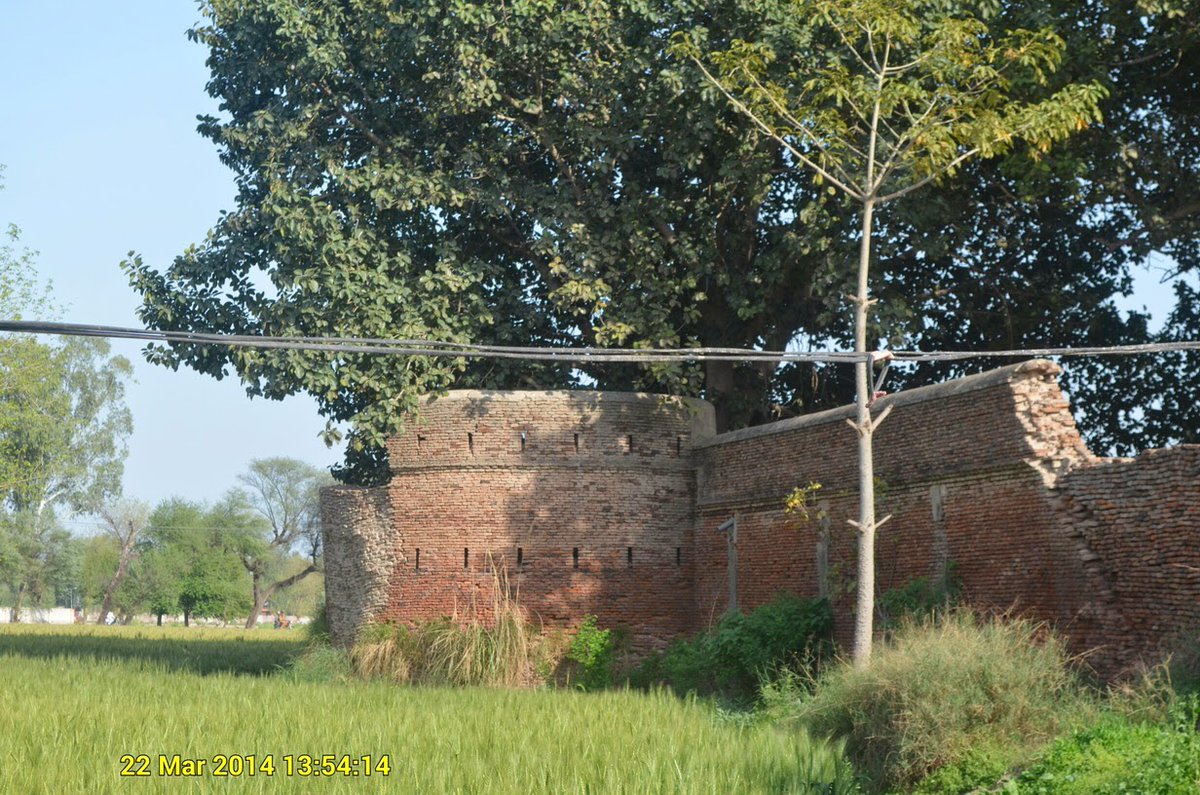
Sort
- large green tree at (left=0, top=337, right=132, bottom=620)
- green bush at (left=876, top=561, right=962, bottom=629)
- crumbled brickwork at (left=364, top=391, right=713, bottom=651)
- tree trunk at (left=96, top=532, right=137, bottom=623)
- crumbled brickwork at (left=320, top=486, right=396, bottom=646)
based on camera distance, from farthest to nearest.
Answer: tree trunk at (left=96, top=532, right=137, bottom=623)
large green tree at (left=0, top=337, right=132, bottom=620)
crumbled brickwork at (left=320, top=486, right=396, bottom=646)
crumbled brickwork at (left=364, top=391, right=713, bottom=651)
green bush at (left=876, top=561, right=962, bottom=629)

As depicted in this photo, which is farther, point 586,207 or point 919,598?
point 586,207

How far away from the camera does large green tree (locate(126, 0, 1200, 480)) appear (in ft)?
65.0

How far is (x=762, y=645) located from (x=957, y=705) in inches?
206

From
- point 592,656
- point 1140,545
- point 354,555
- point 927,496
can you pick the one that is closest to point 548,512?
point 592,656

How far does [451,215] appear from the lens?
22.0 metres

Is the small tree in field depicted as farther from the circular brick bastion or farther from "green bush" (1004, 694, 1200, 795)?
the circular brick bastion

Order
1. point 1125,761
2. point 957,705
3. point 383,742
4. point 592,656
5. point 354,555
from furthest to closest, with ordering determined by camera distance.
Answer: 1. point 354,555
2. point 592,656
3. point 383,742
4. point 957,705
5. point 1125,761

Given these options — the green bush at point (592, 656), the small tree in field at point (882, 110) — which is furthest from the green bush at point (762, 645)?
the green bush at point (592, 656)

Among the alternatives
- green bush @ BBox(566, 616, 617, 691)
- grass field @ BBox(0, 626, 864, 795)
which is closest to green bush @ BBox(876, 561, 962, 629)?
grass field @ BBox(0, 626, 864, 795)

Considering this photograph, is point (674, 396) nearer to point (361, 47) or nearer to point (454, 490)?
point (454, 490)

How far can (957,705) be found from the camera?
11641 mm

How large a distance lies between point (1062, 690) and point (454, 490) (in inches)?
395
